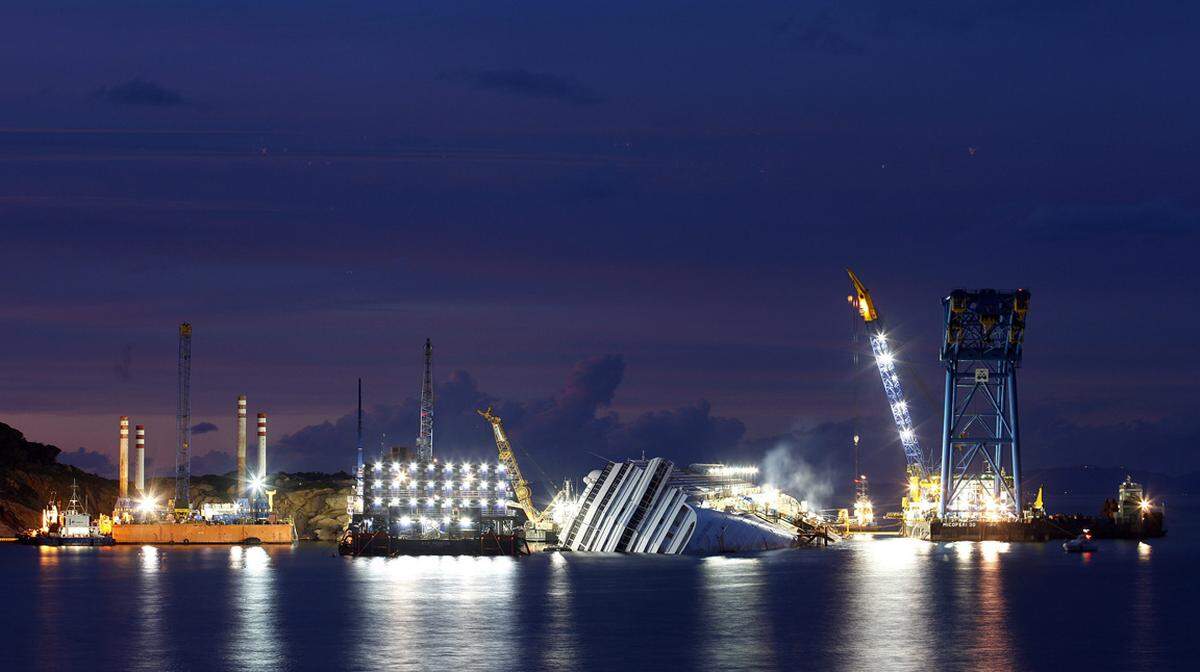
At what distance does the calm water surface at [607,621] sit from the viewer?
113750 mm

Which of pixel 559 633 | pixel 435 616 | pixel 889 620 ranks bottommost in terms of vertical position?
pixel 889 620

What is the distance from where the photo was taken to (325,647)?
120 metres

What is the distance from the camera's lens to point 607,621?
137 m

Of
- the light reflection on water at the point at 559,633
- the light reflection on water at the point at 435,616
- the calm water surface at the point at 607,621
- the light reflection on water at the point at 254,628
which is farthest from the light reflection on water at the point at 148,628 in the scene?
the light reflection on water at the point at 559,633

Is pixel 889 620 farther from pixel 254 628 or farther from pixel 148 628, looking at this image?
pixel 148 628

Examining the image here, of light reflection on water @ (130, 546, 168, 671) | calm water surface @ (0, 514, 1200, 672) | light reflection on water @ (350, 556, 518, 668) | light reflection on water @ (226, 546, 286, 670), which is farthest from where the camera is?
light reflection on water @ (350, 556, 518, 668)

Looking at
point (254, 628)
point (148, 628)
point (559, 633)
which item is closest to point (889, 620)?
point (559, 633)

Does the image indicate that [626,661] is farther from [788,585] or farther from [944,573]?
[944,573]

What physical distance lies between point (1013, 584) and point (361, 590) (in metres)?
65.6

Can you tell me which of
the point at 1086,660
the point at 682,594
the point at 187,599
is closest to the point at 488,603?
the point at 682,594

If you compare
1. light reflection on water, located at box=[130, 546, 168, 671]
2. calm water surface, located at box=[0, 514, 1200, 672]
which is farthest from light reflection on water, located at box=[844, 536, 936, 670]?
light reflection on water, located at box=[130, 546, 168, 671]

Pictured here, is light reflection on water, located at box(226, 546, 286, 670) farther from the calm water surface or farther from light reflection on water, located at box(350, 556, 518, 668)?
light reflection on water, located at box(350, 556, 518, 668)

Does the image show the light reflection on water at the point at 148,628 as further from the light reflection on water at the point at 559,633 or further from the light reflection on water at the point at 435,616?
the light reflection on water at the point at 559,633

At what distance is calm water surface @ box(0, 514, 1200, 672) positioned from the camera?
114 meters
